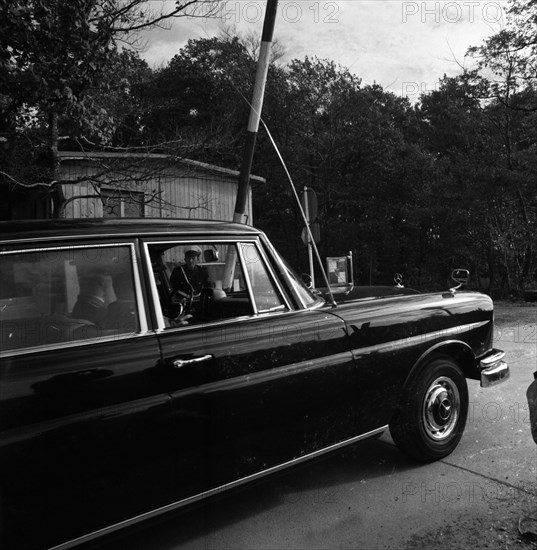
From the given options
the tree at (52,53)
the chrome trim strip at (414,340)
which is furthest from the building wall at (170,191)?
the chrome trim strip at (414,340)

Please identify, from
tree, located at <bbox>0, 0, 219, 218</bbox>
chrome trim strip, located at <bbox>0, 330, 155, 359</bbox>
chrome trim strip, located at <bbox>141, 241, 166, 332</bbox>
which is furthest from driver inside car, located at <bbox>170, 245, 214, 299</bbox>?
tree, located at <bbox>0, 0, 219, 218</bbox>

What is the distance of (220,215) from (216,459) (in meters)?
12.3

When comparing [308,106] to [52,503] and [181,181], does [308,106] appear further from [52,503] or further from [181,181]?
[52,503]

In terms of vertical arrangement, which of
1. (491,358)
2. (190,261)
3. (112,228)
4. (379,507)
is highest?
(112,228)

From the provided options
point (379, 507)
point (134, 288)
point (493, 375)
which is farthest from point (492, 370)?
point (134, 288)

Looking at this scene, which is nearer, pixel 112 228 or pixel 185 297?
pixel 112 228

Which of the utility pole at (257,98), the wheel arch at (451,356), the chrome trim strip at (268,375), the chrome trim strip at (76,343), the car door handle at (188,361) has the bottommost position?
the wheel arch at (451,356)

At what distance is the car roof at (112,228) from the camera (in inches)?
85.6

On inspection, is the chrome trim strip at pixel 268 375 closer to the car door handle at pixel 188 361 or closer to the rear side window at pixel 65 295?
the car door handle at pixel 188 361

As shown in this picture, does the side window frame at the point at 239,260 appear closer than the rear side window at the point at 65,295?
No

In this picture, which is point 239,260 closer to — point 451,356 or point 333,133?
point 451,356

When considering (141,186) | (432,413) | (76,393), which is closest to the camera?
(76,393)

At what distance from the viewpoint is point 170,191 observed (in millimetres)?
13477

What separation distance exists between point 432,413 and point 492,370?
0.68m
